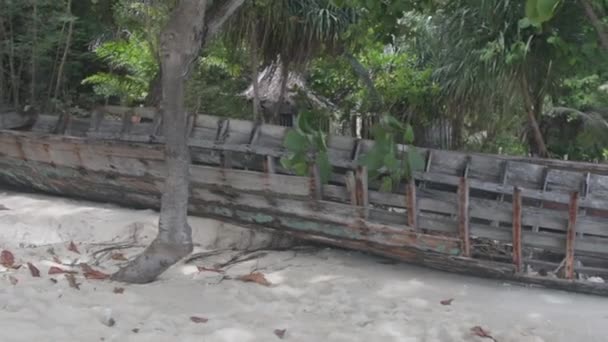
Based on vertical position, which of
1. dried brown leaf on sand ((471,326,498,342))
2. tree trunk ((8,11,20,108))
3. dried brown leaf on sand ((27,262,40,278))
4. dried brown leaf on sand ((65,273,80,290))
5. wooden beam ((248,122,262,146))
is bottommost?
dried brown leaf on sand ((471,326,498,342))

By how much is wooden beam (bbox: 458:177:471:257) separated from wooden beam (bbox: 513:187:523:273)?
34 centimetres

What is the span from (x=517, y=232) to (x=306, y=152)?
1.76 m

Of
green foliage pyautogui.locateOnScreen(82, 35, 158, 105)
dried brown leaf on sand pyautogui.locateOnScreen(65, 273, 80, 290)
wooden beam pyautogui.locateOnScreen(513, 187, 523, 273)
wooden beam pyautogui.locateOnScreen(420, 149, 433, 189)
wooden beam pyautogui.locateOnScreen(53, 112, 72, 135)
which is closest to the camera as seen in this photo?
dried brown leaf on sand pyautogui.locateOnScreen(65, 273, 80, 290)

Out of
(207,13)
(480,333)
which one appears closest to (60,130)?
(207,13)

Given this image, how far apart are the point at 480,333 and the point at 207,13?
9.12 feet

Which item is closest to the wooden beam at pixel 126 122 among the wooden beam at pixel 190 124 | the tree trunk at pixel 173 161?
the wooden beam at pixel 190 124

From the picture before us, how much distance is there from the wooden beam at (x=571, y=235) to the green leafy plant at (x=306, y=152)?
6.16 ft

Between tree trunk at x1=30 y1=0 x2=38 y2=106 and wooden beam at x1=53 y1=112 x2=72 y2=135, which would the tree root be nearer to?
wooden beam at x1=53 y1=112 x2=72 y2=135

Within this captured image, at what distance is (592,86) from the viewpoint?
12039mm

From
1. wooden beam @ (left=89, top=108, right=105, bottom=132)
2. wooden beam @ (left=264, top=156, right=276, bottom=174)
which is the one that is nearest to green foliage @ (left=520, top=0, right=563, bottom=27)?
wooden beam @ (left=264, top=156, right=276, bottom=174)

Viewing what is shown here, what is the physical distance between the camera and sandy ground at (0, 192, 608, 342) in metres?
3.31

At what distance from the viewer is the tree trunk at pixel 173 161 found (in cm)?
394

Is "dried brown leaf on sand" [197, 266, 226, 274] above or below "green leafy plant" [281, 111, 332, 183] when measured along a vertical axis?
below

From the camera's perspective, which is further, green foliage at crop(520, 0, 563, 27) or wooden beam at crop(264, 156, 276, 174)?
wooden beam at crop(264, 156, 276, 174)
